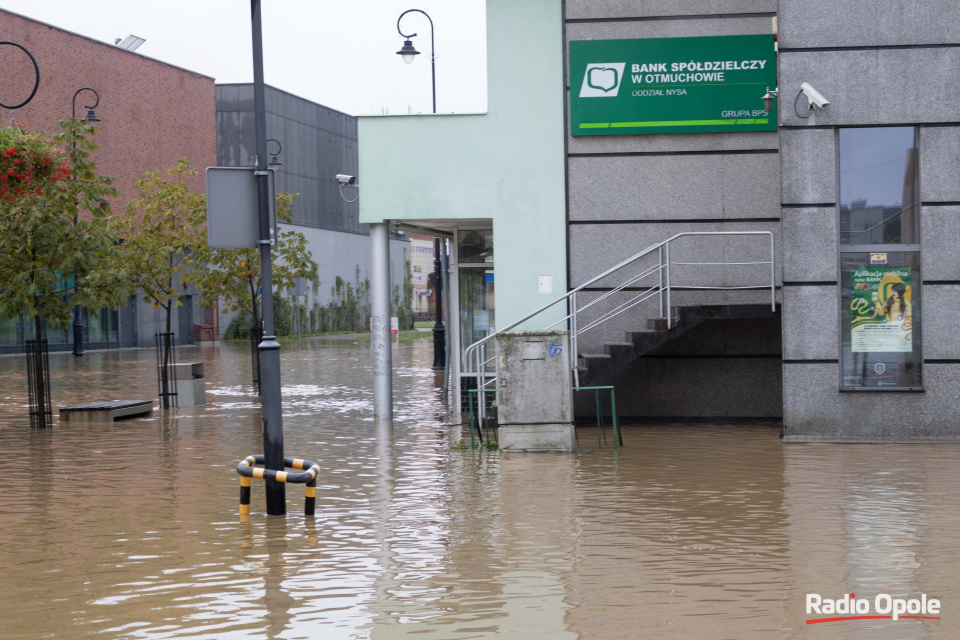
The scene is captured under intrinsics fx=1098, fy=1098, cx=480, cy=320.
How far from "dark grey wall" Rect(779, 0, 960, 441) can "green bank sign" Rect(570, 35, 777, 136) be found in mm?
2362

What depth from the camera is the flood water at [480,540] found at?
6.10 m

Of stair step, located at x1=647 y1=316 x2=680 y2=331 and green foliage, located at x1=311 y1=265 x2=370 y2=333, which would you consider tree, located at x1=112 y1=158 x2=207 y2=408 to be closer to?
stair step, located at x1=647 y1=316 x2=680 y2=331

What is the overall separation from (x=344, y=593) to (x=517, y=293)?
10673 mm

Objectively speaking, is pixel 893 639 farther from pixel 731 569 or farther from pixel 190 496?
pixel 190 496

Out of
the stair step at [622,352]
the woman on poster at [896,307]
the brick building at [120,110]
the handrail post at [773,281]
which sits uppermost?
the brick building at [120,110]

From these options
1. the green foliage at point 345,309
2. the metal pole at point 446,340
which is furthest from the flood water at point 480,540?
the green foliage at point 345,309

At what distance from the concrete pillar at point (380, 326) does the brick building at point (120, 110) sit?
2886cm

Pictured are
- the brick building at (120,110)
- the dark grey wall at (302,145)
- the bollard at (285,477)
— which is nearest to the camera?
the bollard at (285,477)

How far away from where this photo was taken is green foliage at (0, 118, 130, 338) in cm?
1630

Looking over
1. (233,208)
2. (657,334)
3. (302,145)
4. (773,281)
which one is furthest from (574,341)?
(302,145)

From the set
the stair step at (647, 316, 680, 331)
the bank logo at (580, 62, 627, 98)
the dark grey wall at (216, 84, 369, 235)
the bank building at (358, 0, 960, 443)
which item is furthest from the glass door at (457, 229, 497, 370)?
the dark grey wall at (216, 84, 369, 235)

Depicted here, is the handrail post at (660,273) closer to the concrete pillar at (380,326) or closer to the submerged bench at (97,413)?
the concrete pillar at (380,326)

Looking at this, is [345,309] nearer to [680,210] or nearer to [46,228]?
[46,228]

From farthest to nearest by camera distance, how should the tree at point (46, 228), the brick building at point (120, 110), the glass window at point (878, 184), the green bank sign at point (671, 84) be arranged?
the brick building at point (120, 110) → the green bank sign at point (671, 84) → the tree at point (46, 228) → the glass window at point (878, 184)
